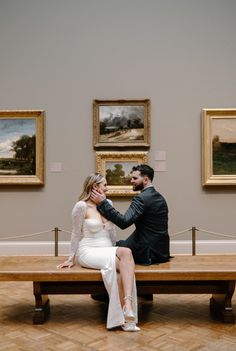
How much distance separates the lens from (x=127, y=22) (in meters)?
10.0

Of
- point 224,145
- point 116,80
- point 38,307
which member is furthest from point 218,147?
point 38,307

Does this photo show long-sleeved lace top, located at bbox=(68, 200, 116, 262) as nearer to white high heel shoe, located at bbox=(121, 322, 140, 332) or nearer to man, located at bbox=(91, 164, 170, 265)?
man, located at bbox=(91, 164, 170, 265)

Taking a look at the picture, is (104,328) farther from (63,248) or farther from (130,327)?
(63,248)

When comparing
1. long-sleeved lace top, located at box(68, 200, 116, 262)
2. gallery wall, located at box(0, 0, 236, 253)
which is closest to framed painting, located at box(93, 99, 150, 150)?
gallery wall, located at box(0, 0, 236, 253)

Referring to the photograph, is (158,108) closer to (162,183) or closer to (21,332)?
(162,183)

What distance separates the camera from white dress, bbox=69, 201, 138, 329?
5184 millimetres

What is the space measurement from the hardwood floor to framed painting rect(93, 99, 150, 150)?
424 centimetres

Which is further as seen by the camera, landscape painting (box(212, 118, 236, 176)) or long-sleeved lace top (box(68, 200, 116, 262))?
landscape painting (box(212, 118, 236, 176))

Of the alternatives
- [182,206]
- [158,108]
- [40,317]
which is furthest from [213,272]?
[158,108]

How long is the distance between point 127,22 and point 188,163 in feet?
11.8

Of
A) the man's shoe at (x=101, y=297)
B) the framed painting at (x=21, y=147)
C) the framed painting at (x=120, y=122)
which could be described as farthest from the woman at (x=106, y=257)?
the framed painting at (x=21, y=147)

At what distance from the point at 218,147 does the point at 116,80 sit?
9.31ft

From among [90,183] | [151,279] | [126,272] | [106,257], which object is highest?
[90,183]

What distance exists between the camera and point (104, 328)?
520cm
